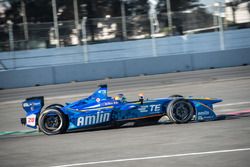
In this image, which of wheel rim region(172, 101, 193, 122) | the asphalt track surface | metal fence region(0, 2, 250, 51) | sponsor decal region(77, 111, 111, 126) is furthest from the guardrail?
wheel rim region(172, 101, 193, 122)

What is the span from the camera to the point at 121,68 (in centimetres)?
2328

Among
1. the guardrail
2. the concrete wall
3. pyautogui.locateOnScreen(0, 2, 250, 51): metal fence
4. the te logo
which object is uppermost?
pyautogui.locateOnScreen(0, 2, 250, 51): metal fence

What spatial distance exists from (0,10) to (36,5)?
2.24 m

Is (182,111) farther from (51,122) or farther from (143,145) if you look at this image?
(51,122)

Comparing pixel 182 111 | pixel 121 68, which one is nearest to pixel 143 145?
pixel 182 111

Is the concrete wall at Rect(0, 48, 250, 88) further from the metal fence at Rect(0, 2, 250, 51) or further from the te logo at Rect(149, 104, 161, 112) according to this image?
the te logo at Rect(149, 104, 161, 112)

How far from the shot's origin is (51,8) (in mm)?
29469

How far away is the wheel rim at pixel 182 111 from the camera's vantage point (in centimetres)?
975

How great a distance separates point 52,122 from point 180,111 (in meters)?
2.64

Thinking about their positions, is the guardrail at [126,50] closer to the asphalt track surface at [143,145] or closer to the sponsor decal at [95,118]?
the asphalt track surface at [143,145]

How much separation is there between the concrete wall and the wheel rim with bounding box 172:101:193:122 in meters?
13.4

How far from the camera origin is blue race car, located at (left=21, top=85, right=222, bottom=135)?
32.1ft

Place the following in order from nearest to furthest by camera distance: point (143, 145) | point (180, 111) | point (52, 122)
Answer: point (143, 145) → point (180, 111) → point (52, 122)

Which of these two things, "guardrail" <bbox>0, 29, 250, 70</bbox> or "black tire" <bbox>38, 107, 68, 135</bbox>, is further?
"guardrail" <bbox>0, 29, 250, 70</bbox>
